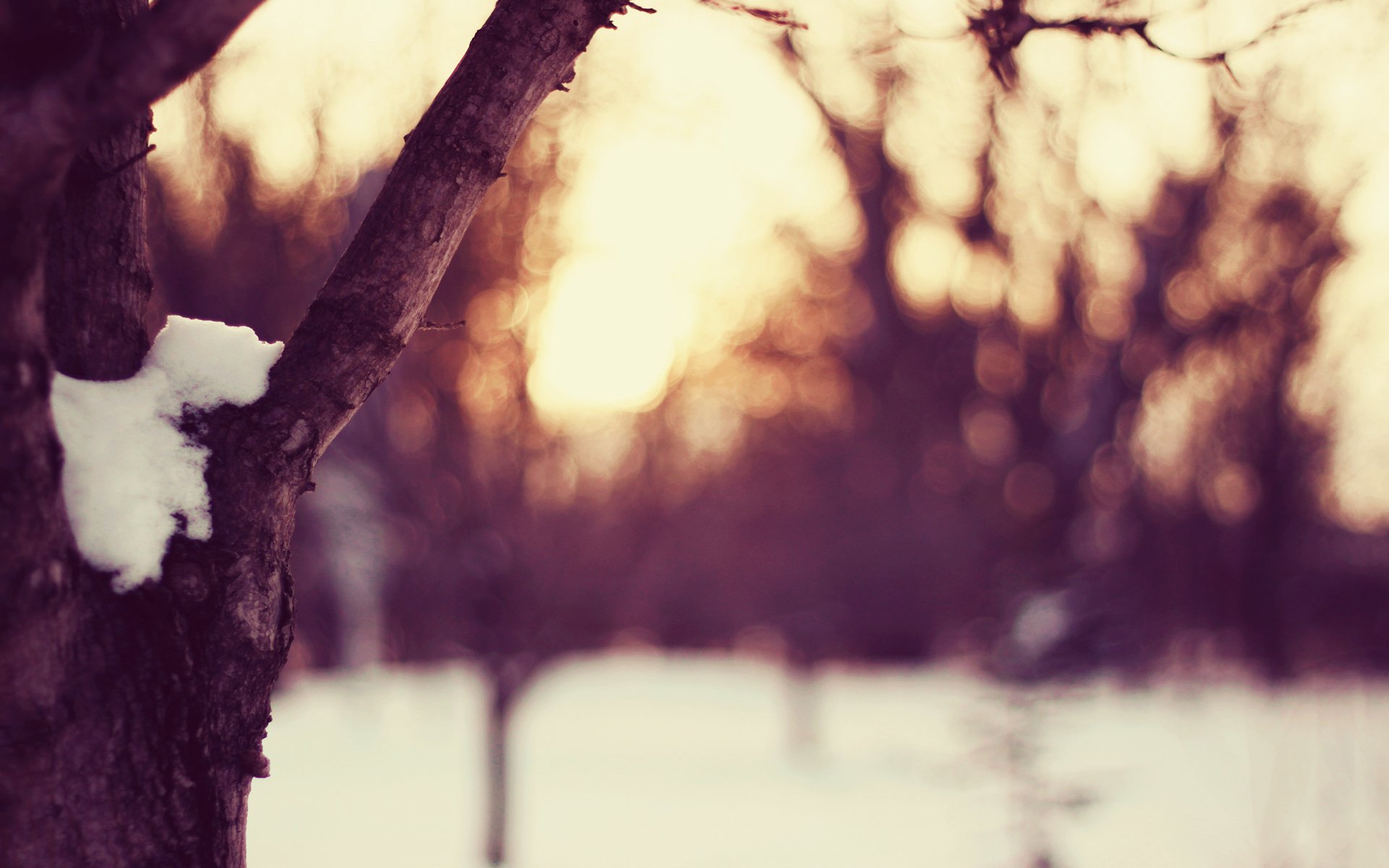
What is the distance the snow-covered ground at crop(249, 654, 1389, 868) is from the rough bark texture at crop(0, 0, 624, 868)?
14.8ft

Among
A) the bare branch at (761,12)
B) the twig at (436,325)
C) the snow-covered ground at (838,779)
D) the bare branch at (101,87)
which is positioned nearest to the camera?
the bare branch at (101,87)

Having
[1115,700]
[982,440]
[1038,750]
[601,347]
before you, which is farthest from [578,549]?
[982,440]

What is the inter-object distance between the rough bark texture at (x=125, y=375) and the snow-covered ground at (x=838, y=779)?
450cm

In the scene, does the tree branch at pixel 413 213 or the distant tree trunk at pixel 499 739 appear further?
the distant tree trunk at pixel 499 739

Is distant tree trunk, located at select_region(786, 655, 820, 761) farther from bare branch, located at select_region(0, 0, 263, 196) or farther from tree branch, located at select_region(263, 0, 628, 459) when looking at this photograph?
bare branch, located at select_region(0, 0, 263, 196)

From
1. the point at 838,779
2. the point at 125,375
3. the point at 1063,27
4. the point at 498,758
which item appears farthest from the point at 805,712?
the point at 125,375

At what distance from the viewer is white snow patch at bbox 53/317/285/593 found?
176cm

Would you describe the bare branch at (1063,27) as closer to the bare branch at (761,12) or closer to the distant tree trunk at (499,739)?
the bare branch at (761,12)

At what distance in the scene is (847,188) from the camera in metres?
18.0

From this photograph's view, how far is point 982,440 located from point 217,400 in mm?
18544

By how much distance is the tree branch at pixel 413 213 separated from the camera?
1993 millimetres

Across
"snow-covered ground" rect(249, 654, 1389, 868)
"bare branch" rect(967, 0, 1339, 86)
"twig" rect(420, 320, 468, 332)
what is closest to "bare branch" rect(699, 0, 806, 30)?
"bare branch" rect(967, 0, 1339, 86)

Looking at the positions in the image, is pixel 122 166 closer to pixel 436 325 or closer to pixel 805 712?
pixel 436 325

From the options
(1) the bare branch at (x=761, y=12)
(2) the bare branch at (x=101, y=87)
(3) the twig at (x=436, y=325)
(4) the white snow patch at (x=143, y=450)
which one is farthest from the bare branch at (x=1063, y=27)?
(4) the white snow patch at (x=143, y=450)
